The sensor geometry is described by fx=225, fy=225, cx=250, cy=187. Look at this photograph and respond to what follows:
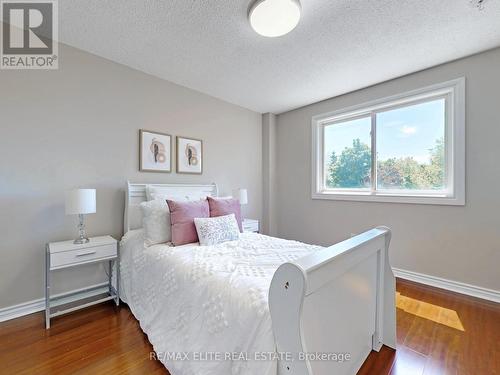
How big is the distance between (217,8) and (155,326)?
2.42m

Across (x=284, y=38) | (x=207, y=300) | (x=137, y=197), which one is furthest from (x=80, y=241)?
(x=284, y=38)

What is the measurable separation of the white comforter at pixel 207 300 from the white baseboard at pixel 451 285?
1.73 meters

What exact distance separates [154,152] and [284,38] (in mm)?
1890

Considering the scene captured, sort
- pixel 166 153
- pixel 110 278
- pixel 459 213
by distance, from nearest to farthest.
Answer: pixel 110 278 → pixel 459 213 → pixel 166 153

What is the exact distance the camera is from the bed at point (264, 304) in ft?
2.98

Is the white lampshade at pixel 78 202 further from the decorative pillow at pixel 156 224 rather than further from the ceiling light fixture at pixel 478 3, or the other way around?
the ceiling light fixture at pixel 478 3

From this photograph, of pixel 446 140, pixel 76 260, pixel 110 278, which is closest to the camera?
pixel 76 260

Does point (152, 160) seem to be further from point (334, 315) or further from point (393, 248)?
point (393, 248)

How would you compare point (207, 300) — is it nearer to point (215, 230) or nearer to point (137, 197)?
Answer: point (215, 230)

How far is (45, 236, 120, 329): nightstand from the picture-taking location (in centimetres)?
183

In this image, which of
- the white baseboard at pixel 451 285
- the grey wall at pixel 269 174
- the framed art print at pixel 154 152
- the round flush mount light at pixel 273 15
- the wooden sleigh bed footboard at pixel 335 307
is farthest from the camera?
the grey wall at pixel 269 174

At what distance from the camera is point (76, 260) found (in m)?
1.93

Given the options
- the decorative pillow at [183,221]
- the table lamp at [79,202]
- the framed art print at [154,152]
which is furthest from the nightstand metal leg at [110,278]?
the framed art print at [154,152]

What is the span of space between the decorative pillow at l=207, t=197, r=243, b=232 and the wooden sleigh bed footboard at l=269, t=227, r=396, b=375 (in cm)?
136
